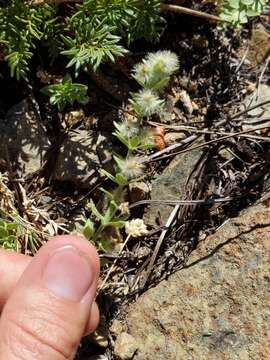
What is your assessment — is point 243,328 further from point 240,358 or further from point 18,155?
point 18,155

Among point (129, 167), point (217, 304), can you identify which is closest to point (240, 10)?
point (129, 167)

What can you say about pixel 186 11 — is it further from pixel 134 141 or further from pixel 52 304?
pixel 52 304

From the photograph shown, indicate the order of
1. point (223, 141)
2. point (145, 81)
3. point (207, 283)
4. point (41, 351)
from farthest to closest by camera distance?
point (223, 141) → point (207, 283) → point (145, 81) → point (41, 351)

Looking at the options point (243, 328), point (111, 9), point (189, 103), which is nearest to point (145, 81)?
point (111, 9)

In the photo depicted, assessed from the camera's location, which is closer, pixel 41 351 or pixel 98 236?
pixel 41 351

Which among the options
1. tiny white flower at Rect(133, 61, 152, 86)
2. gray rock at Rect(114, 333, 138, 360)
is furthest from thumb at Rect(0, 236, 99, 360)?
tiny white flower at Rect(133, 61, 152, 86)

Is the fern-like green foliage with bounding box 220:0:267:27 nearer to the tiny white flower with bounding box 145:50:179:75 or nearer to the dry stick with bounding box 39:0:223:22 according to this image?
the dry stick with bounding box 39:0:223:22
